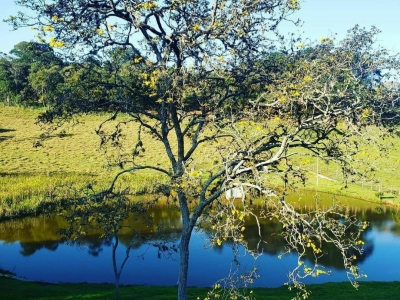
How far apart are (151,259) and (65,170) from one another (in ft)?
86.9

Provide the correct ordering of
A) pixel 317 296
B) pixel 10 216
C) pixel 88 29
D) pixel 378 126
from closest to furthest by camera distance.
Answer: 1. pixel 378 126
2. pixel 88 29
3. pixel 317 296
4. pixel 10 216

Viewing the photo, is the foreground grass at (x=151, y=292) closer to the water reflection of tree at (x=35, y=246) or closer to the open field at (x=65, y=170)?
the water reflection of tree at (x=35, y=246)

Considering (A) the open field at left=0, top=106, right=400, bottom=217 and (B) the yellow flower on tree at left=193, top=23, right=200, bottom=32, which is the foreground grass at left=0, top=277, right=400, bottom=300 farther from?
(B) the yellow flower on tree at left=193, top=23, right=200, bottom=32

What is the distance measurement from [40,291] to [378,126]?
1782 centimetres

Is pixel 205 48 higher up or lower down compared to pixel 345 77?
higher up

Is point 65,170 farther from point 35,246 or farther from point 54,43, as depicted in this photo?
point 54,43

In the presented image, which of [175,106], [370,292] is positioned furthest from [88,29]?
[370,292]

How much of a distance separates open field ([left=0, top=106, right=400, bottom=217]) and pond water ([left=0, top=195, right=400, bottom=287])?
3174 millimetres

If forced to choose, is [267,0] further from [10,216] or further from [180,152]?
[10,216]

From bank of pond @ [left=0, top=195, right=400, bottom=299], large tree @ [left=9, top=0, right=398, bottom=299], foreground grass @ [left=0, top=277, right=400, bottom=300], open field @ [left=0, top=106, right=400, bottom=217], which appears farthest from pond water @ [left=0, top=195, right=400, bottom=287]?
large tree @ [left=9, top=0, right=398, bottom=299]

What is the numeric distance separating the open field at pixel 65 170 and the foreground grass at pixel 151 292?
9.66 m

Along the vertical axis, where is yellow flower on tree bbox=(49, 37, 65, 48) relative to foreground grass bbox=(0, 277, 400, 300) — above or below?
above

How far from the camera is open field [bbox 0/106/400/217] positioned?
38.7 m

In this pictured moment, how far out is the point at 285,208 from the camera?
9695 millimetres
